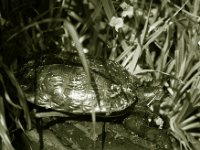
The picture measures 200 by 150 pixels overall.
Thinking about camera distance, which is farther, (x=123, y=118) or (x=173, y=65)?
(x=173, y=65)

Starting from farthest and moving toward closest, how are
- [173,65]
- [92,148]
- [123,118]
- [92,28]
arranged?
[92,28], [173,65], [123,118], [92,148]

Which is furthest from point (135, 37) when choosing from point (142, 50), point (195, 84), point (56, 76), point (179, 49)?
point (56, 76)

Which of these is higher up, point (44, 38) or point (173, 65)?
point (44, 38)

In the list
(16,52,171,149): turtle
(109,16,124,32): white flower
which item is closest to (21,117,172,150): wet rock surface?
(16,52,171,149): turtle

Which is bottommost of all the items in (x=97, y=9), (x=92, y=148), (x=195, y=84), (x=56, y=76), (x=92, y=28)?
(x=92, y=148)

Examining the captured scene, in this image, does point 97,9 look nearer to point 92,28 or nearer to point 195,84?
point 92,28

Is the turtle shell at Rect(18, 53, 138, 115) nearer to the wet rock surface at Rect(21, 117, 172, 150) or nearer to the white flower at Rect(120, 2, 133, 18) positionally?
the wet rock surface at Rect(21, 117, 172, 150)
